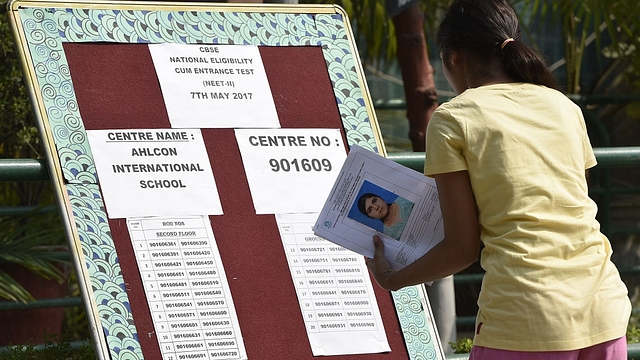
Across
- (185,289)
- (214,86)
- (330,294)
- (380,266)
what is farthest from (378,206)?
(214,86)

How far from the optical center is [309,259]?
110 inches

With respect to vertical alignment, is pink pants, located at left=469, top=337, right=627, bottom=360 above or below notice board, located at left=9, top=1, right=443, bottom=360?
below

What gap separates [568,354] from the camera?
2.16 metres

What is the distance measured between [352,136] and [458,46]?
79 cm

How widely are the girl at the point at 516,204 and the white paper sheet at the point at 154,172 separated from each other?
709 millimetres

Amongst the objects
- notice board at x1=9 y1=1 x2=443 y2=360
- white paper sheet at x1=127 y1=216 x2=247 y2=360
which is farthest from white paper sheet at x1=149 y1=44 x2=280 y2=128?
white paper sheet at x1=127 y1=216 x2=247 y2=360

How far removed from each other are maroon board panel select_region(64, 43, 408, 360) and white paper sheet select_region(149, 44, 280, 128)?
0.03 m

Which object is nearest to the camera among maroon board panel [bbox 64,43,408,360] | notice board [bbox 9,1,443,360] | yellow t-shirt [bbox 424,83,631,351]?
yellow t-shirt [bbox 424,83,631,351]

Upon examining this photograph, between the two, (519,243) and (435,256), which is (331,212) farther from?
(519,243)

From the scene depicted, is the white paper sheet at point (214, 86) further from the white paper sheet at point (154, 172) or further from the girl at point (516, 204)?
the girl at point (516, 204)

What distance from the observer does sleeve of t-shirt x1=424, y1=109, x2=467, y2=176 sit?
213 centimetres

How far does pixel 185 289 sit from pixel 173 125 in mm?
436

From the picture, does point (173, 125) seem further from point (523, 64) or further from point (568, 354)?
point (568, 354)

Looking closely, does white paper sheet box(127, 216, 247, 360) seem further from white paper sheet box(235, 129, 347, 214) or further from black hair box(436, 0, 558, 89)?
black hair box(436, 0, 558, 89)
